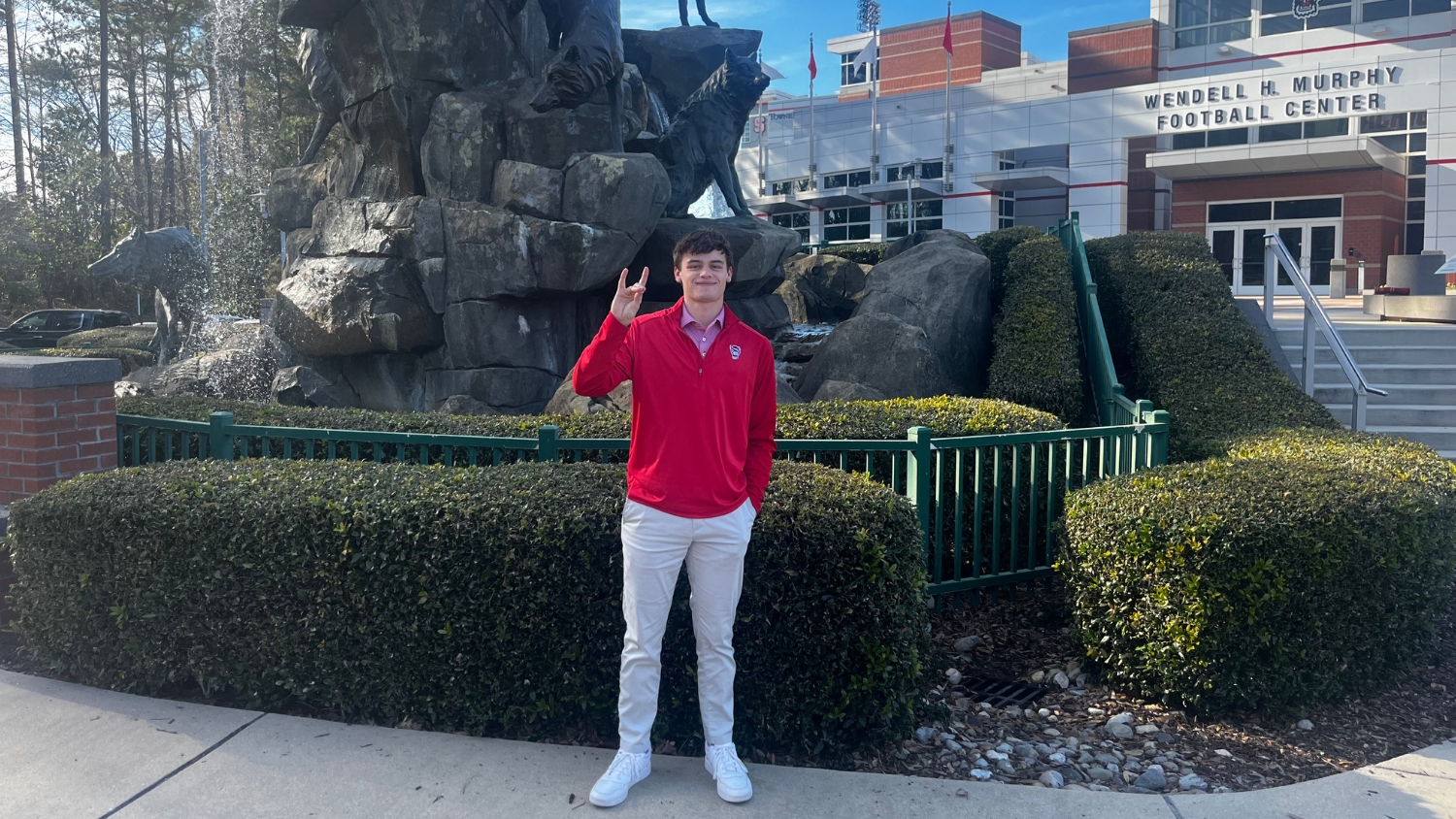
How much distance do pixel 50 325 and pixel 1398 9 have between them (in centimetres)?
4145

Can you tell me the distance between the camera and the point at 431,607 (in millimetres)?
3820

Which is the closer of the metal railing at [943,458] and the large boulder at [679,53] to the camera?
the metal railing at [943,458]

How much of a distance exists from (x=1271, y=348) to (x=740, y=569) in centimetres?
911

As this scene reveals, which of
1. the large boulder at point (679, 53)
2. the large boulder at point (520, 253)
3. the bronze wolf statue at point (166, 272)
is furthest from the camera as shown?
the bronze wolf statue at point (166, 272)

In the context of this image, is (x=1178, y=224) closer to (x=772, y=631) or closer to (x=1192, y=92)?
(x=1192, y=92)

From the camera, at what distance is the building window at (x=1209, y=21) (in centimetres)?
3491

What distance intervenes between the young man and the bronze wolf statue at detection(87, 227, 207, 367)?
14290mm

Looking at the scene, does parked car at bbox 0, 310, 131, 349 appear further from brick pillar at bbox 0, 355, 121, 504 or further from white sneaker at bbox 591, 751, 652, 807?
white sneaker at bbox 591, 751, 652, 807

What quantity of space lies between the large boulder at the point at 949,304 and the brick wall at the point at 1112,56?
106 feet

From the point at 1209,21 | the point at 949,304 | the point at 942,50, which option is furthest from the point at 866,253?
the point at 942,50

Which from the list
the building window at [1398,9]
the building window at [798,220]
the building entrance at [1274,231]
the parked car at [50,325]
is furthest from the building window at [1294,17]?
the parked car at [50,325]

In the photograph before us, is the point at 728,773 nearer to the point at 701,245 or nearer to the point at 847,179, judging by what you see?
the point at 701,245

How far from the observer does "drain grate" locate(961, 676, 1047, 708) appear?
468cm

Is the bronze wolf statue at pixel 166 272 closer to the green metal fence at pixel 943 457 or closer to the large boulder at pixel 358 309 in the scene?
the large boulder at pixel 358 309
